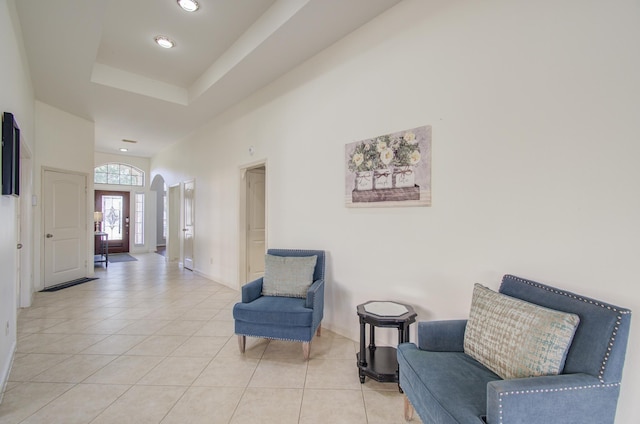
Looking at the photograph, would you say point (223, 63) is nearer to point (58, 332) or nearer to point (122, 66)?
point (122, 66)

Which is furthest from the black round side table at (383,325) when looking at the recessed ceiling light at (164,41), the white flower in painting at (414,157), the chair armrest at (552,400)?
the recessed ceiling light at (164,41)

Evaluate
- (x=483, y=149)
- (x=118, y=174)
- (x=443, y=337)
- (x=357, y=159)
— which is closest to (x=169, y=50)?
(x=357, y=159)

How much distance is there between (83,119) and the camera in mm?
5391

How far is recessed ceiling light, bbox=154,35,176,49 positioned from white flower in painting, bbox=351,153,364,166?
105 inches

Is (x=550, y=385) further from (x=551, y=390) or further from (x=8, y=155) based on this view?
(x=8, y=155)

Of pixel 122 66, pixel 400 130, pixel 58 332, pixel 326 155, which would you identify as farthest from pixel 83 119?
pixel 400 130

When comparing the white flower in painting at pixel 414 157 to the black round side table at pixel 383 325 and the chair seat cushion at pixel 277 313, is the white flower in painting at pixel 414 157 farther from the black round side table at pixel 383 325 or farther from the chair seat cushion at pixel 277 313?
the chair seat cushion at pixel 277 313

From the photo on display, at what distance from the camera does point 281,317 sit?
8.05ft

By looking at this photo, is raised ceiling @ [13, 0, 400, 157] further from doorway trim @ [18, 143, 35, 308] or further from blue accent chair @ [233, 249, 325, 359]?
blue accent chair @ [233, 249, 325, 359]

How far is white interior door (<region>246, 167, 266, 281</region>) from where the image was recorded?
185 inches

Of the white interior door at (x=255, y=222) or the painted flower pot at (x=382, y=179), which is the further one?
the white interior door at (x=255, y=222)

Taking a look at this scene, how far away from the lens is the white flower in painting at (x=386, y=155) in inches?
99.4

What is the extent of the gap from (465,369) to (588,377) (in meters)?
0.49

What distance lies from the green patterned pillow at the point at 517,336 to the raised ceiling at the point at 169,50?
2513 millimetres
